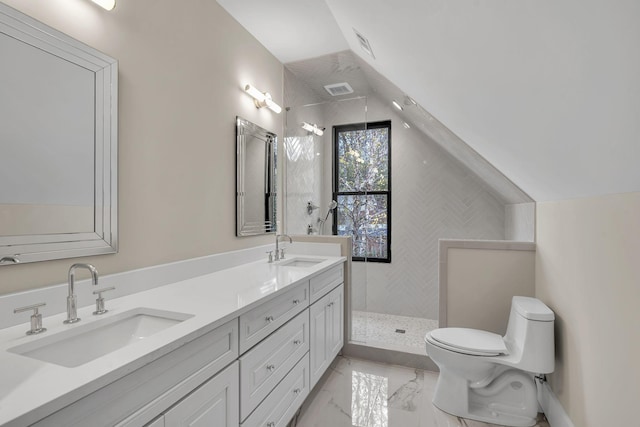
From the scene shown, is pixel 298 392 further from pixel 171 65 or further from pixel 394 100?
pixel 394 100

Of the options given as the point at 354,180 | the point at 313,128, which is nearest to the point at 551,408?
the point at 354,180

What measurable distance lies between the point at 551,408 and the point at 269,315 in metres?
1.72

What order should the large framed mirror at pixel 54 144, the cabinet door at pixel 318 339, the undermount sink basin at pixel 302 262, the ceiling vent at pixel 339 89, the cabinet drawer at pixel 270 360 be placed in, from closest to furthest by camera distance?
1. the large framed mirror at pixel 54 144
2. the cabinet drawer at pixel 270 360
3. the cabinet door at pixel 318 339
4. the undermount sink basin at pixel 302 262
5. the ceiling vent at pixel 339 89

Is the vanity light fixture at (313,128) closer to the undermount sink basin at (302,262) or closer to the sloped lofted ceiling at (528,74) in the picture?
the sloped lofted ceiling at (528,74)

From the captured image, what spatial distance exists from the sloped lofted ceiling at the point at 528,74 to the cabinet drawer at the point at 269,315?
1.26 meters

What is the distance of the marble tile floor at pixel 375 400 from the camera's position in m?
1.81

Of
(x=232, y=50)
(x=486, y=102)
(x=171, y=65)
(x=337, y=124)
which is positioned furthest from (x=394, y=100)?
(x=171, y=65)

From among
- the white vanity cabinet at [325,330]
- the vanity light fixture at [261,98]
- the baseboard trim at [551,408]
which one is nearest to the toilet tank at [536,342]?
the baseboard trim at [551,408]

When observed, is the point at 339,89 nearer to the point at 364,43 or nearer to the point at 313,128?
the point at 313,128

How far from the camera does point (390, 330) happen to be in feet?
10.3

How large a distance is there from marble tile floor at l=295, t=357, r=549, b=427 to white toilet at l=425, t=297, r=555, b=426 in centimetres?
9

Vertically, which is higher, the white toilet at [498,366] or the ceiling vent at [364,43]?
the ceiling vent at [364,43]

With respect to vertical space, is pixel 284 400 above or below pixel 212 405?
below

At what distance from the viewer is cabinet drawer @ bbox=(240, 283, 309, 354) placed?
126 centimetres
